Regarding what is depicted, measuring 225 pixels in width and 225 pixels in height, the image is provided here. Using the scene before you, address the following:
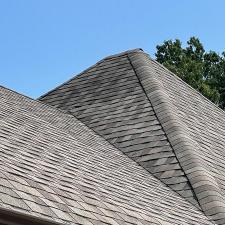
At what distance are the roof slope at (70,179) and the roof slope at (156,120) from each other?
278 mm

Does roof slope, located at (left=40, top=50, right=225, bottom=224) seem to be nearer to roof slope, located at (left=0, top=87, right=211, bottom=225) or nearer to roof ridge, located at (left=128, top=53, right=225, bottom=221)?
roof ridge, located at (left=128, top=53, right=225, bottom=221)

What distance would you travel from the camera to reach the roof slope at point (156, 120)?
9914 millimetres

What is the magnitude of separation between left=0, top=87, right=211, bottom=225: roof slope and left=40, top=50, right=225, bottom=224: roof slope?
0.28 meters

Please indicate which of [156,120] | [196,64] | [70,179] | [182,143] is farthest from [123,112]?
[196,64]

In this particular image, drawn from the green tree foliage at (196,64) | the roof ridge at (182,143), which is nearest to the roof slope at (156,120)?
the roof ridge at (182,143)

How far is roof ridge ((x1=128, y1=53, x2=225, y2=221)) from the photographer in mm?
9242

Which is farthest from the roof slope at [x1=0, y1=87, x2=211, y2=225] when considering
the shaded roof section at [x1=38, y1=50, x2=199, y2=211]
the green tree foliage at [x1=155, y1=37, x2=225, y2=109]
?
the green tree foliage at [x1=155, y1=37, x2=225, y2=109]

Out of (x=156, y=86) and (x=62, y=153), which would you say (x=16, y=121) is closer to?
(x=62, y=153)

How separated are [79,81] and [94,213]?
8984mm

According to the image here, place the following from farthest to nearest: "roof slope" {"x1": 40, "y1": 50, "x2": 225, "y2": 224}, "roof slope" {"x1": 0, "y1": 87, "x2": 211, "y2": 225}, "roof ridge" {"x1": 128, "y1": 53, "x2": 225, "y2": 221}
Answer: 1. "roof slope" {"x1": 40, "y1": 50, "x2": 225, "y2": 224}
2. "roof ridge" {"x1": 128, "y1": 53, "x2": 225, "y2": 221}
3. "roof slope" {"x1": 0, "y1": 87, "x2": 211, "y2": 225}

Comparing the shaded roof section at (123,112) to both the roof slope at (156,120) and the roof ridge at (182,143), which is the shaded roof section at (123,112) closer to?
the roof slope at (156,120)

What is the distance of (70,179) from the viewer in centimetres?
725

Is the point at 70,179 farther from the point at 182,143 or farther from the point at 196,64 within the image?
the point at 196,64

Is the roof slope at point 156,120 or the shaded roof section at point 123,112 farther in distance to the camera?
the shaded roof section at point 123,112
